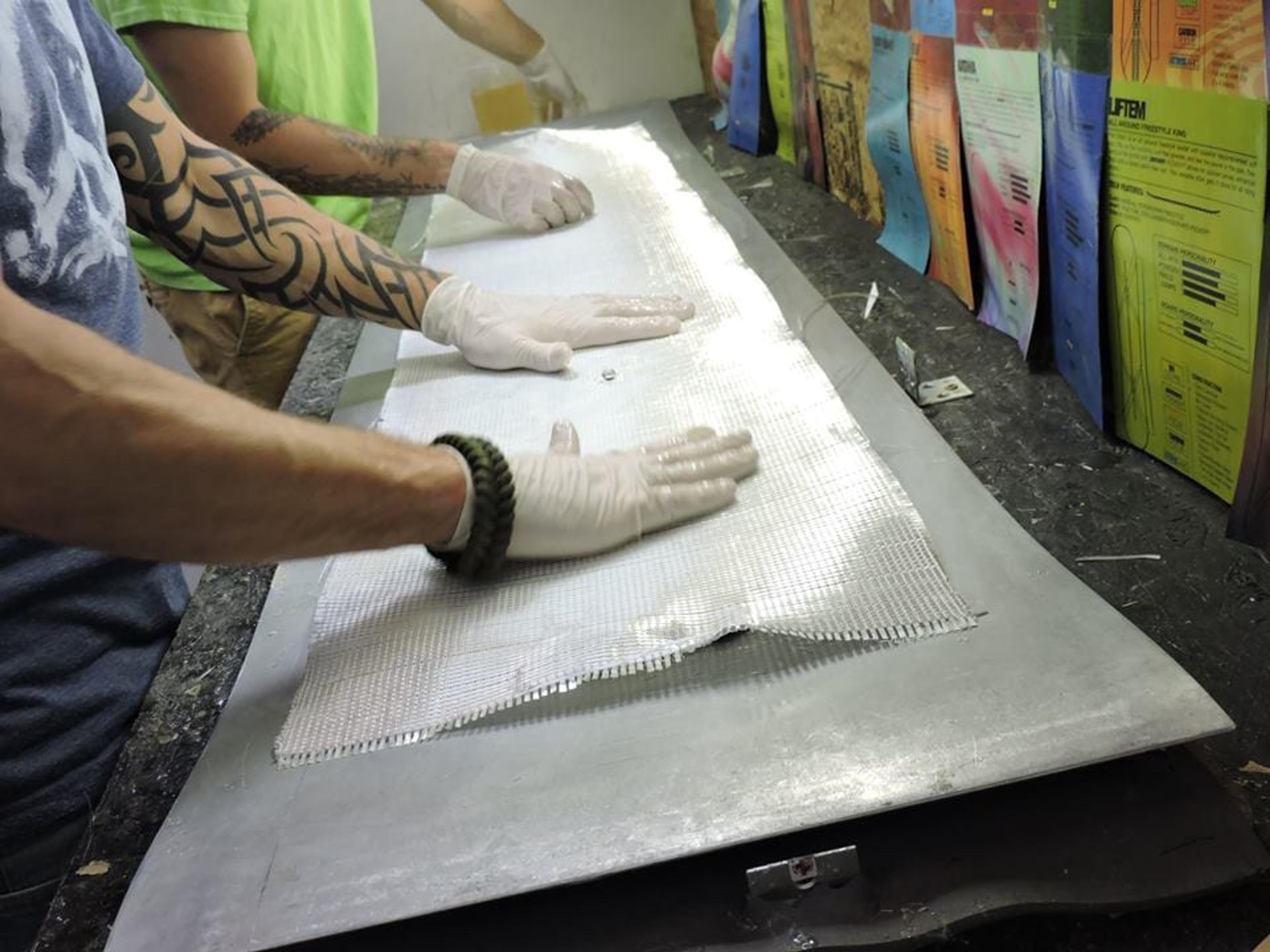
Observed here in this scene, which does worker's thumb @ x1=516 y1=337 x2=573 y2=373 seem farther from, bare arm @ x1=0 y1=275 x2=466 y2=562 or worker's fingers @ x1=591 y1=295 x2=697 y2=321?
bare arm @ x1=0 y1=275 x2=466 y2=562

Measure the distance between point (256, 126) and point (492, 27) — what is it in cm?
97

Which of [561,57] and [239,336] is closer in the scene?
[239,336]

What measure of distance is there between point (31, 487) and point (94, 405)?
2.3 inches

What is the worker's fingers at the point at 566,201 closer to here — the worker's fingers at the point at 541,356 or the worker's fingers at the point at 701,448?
the worker's fingers at the point at 541,356

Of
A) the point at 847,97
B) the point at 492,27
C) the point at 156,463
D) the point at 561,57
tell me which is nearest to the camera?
the point at 156,463

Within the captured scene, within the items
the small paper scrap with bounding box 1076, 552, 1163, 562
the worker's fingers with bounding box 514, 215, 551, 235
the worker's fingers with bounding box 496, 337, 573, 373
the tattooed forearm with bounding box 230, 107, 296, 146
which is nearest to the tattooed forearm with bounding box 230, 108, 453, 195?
the tattooed forearm with bounding box 230, 107, 296, 146

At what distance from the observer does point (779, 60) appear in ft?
5.38

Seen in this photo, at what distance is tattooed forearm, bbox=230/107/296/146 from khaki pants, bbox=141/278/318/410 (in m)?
0.22

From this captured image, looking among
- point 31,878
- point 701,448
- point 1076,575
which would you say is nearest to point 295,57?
point 701,448

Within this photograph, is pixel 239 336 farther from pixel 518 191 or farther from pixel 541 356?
pixel 541 356

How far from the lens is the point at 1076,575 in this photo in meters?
0.68

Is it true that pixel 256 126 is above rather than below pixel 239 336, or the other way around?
above

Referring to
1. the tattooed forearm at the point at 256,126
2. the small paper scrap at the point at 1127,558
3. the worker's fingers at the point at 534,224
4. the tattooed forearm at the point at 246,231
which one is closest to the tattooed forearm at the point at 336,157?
the tattooed forearm at the point at 256,126

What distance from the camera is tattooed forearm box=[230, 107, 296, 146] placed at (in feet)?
4.54
